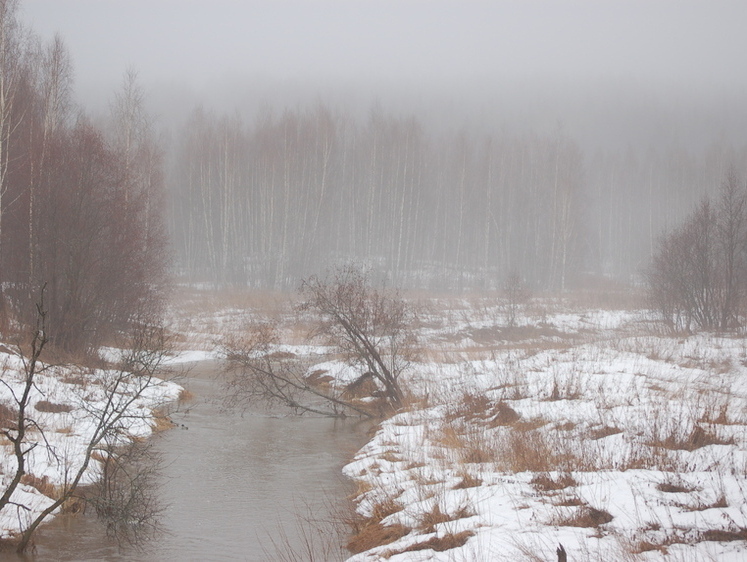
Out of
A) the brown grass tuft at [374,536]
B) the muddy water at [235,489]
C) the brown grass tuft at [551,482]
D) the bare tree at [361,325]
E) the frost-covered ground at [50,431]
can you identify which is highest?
the bare tree at [361,325]

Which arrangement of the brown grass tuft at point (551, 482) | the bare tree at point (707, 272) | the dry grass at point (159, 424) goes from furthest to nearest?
the bare tree at point (707, 272) < the dry grass at point (159, 424) < the brown grass tuft at point (551, 482)

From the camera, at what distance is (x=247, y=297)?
3553 cm

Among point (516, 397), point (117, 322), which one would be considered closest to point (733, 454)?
point (516, 397)

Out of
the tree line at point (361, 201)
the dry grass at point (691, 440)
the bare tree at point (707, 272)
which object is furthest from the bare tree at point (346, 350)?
the tree line at point (361, 201)

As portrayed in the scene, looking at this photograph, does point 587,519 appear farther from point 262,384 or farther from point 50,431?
point 262,384

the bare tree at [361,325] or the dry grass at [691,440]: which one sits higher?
the bare tree at [361,325]

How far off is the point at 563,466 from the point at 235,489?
476 centimetres

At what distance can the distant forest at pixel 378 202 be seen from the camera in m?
45.9

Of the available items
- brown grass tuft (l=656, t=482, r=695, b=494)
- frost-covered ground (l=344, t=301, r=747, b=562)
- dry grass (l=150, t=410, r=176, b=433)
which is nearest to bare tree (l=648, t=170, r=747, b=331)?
frost-covered ground (l=344, t=301, r=747, b=562)

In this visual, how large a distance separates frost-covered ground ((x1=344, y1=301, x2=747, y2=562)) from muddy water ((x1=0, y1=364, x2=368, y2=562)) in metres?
0.73

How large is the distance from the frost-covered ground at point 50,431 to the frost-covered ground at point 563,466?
11.1 feet

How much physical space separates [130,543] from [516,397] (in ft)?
26.1

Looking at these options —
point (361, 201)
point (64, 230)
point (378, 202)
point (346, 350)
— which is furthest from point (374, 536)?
point (361, 201)

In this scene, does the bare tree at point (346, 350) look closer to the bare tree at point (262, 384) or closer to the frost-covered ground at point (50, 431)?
the bare tree at point (262, 384)
